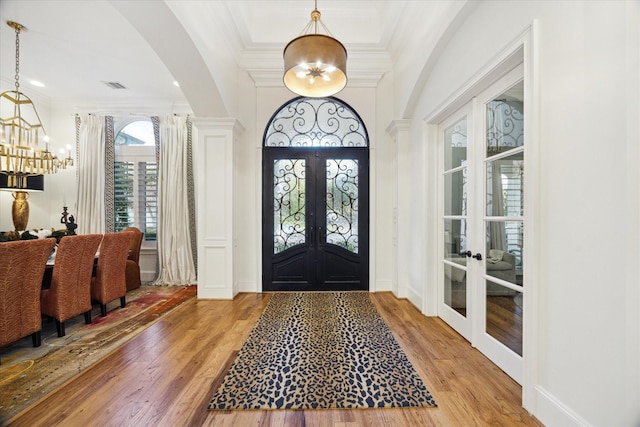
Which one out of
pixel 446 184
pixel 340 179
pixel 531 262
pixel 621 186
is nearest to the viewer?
pixel 621 186

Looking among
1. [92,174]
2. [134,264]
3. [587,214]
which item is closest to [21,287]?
[134,264]

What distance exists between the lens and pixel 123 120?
5555mm

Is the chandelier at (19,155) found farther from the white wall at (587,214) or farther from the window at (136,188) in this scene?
the white wall at (587,214)

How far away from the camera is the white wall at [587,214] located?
123 cm

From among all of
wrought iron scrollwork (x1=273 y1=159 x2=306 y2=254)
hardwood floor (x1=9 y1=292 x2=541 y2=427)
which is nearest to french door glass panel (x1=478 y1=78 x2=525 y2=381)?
hardwood floor (x1=9 y1=292 x2=541 y2=427)

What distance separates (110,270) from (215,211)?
149cm

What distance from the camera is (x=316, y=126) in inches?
182

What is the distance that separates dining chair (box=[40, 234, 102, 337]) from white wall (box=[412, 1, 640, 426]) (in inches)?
164

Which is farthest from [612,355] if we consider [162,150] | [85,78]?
[85,78]

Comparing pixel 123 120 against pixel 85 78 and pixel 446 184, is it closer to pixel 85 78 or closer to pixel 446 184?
pixel 85 78

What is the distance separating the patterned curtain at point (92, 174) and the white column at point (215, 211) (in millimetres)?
2580

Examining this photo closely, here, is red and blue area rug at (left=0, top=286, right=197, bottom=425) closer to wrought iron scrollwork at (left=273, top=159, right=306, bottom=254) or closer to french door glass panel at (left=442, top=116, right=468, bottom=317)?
wrought iron scrollwork at (left=273, top=159, right=306, bottom=254)

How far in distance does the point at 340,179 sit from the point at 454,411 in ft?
11.1

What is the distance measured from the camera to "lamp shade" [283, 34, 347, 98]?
216cm
